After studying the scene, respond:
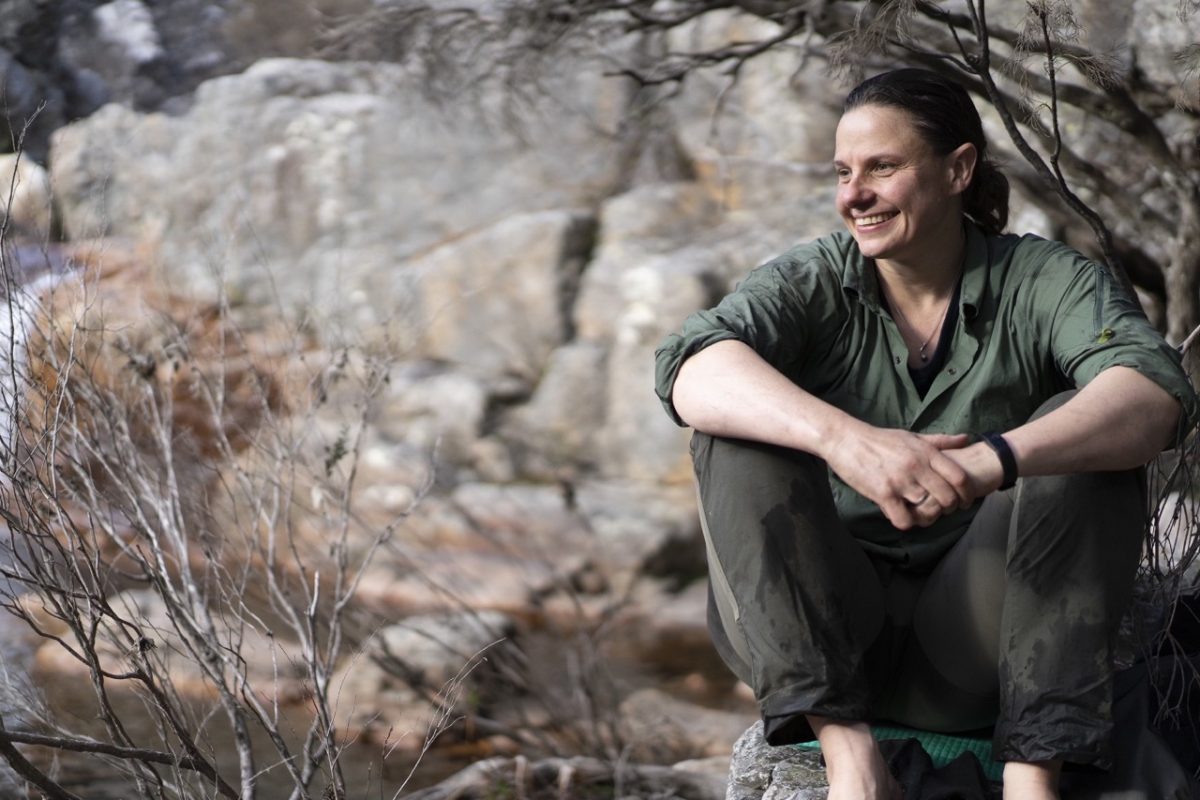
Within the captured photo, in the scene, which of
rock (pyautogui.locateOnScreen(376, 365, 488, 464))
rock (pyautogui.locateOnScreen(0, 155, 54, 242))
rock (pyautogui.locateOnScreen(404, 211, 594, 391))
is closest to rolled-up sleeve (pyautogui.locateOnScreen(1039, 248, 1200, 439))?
rock (pyautogui.locateOnScreen(0, 155, 54, 242))

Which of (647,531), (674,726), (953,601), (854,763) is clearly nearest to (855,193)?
(953,601)

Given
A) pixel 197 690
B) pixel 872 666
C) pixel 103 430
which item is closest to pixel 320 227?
pixel 197 690

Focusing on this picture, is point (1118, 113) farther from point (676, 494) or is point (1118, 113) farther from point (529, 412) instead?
point (529, 412)

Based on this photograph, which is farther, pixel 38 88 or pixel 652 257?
pixel 38 88

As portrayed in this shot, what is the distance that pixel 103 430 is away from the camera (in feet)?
11.0

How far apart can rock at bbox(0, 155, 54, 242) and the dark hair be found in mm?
1437

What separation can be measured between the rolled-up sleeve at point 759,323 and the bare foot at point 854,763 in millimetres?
546

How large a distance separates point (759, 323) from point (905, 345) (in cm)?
28

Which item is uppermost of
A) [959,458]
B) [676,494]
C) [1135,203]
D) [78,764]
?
[959,458]

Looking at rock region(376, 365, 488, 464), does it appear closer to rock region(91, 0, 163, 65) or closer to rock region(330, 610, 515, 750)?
rock region(330, 610, 515, 750)

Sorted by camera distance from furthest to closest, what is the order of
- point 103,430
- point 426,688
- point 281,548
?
point 281,548 → point 426,688 → point 103,430

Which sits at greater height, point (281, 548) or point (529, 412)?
point (281, 548)

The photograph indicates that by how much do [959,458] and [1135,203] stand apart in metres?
2.72

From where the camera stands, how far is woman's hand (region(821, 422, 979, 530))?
74.8 inches
